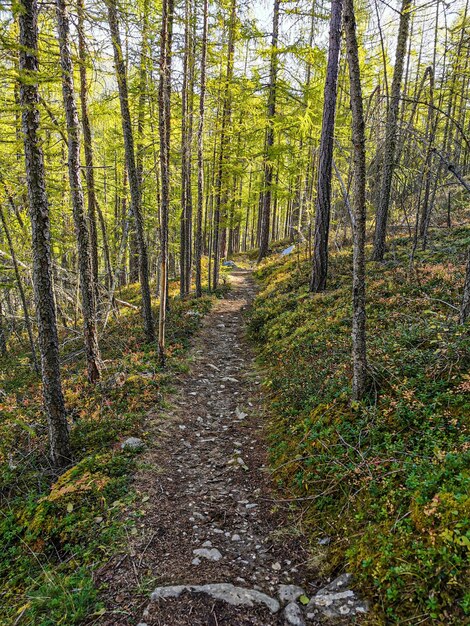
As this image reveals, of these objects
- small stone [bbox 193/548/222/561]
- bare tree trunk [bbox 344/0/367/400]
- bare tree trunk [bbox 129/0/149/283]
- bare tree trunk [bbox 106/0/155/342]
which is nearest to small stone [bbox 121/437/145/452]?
small stone [bbox 193/548/222/561]

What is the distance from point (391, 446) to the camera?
14.3ft

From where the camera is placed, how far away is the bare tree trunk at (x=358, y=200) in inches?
→ 177

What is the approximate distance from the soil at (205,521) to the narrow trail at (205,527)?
0.01m

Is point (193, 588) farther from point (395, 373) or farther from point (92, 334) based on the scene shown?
point (92, 334)

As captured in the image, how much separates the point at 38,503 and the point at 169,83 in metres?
10.3

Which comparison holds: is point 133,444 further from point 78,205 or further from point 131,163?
point 131,163

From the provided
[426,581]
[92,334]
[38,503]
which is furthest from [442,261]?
[38,503]

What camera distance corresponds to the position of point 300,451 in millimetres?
5656

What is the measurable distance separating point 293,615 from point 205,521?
1785 mm

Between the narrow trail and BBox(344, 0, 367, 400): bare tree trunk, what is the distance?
235 centimetres

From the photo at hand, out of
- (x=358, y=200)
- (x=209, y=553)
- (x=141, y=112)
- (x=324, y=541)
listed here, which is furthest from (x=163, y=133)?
(x=141, y=112)

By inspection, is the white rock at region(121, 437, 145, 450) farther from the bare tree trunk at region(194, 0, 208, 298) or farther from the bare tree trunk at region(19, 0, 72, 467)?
the bare tree trunk at region(194, 0, 208, 298)

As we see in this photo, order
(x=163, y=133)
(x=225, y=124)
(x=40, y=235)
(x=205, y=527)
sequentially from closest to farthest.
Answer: (x=205, y=527)
(x=40, y=235)
(x=163, y=133)
(x=225, y=124)

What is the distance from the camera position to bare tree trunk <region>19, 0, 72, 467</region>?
4.89 m
